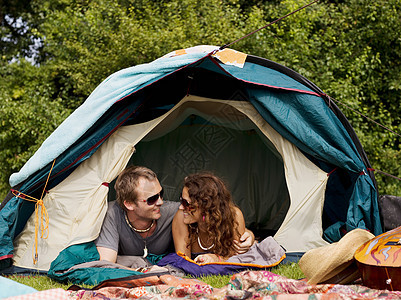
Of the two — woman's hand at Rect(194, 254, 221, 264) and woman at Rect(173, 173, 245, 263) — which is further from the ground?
woman at Rect(173, 173, 245, 263)

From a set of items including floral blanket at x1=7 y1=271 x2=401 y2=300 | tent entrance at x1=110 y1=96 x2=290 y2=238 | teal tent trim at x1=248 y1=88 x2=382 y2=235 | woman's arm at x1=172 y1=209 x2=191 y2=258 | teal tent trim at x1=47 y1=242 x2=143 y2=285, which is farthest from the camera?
tent entrance at x1=110 y1=96 x2=290 y2=238

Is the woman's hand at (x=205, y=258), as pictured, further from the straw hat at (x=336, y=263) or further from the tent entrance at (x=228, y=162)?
the tent entrance at (x=228, y=162)

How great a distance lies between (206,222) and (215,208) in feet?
0.34

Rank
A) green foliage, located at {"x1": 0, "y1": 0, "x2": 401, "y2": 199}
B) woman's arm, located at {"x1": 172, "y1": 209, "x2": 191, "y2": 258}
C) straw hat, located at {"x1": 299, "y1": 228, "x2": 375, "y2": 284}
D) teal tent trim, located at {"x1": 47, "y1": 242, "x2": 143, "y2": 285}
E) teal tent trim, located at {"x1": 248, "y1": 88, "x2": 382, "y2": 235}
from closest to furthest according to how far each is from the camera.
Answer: straw hat, located at {"x1": 299, "y1": 228, "x2": 375, "y2": 284}, teal tent trim, located at {"x1": 47, "y1": 242, "x2": 143, "y2": 285}, woman's arm, located at {"x1": 172, "y1": 209, "x2": 191, "y2": 258}, teal tent trim, located at {"x1": 248, "y1": 88, "x2": 382, "y2": 235}, green foliage, located at {"x1": 0, "y1": 0, "x2": 401, "y2": 199}

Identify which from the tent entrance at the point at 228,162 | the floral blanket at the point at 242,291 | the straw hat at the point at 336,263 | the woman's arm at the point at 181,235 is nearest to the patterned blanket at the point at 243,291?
the floral blanket at the point at 242,291

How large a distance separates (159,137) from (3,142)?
3.27 metres

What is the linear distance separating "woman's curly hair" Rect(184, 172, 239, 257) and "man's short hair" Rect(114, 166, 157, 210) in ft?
0.90

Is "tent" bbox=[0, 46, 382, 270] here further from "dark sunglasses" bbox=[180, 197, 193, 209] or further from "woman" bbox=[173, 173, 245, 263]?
"dark sunglasses" bbox=[180, 197, 193, 209]

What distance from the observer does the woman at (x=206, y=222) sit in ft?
10.4

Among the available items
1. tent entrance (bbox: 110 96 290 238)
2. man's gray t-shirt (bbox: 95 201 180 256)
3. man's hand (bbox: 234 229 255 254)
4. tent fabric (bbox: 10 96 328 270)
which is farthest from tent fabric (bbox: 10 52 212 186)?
man's hand (bbox: 234 229 255 254)

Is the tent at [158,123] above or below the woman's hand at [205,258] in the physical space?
above

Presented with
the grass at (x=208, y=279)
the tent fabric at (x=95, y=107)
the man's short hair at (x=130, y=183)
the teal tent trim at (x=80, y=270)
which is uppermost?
the tent fabric at (x=95, y=107)

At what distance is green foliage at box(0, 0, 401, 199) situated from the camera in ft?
21.1

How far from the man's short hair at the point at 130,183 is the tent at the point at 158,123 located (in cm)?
12
